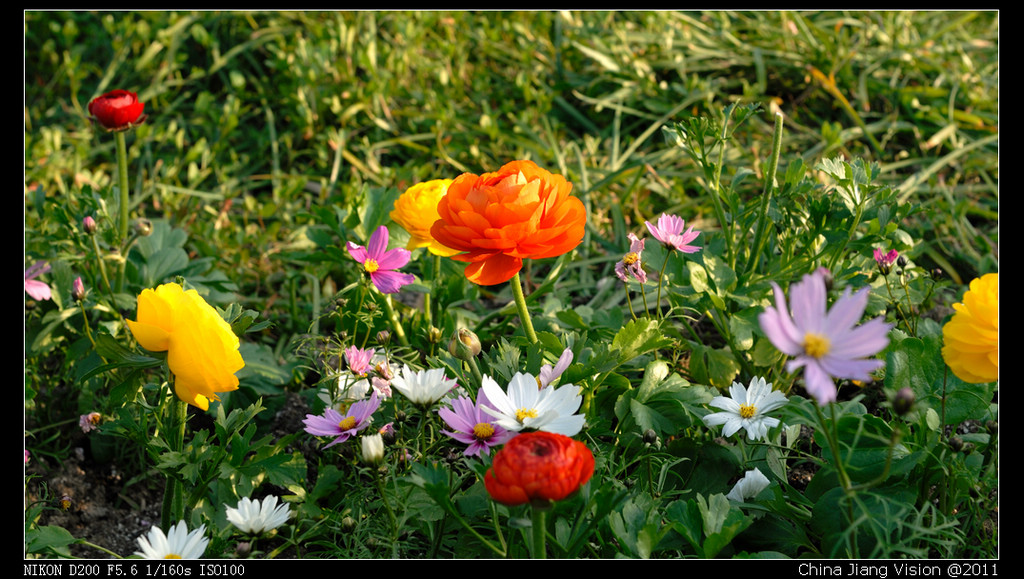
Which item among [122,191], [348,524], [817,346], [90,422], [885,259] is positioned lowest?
[90,422]

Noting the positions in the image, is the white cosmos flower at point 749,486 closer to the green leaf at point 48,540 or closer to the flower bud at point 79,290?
the green leaf at point 48,540

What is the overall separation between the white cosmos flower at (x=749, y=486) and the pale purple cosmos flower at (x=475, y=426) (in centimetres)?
38

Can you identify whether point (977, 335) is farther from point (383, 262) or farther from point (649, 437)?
point (383, 262)

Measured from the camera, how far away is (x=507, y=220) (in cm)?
108

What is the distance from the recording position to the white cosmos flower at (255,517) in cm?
108

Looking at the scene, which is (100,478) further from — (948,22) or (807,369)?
(948,22)

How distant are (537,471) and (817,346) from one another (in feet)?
0.98

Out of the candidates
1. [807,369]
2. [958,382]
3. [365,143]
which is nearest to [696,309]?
[958,382]

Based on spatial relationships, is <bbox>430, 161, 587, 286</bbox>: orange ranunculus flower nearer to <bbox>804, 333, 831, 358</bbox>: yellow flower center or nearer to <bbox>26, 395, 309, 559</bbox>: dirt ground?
<bbox>804, 333, 831, 358</bbox>: yellow flower center

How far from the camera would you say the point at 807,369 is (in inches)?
30.5

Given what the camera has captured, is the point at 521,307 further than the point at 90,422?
No

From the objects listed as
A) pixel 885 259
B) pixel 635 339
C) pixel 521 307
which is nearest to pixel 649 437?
pixel 635 339

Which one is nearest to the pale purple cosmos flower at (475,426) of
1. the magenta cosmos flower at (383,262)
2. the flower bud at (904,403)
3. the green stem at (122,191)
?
the magenta cosmos flower at (383,262)

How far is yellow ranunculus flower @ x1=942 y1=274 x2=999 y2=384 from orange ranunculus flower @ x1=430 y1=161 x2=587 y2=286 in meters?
0.49
